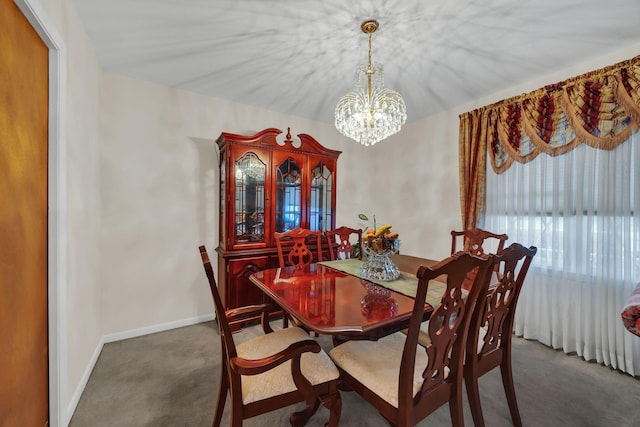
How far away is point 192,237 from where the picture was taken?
109 inches

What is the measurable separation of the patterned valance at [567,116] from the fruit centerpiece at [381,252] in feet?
5.75

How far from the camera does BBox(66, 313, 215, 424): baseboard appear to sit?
1586 mm

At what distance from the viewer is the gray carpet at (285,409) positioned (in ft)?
4.96

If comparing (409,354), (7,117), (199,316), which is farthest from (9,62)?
(199,316)

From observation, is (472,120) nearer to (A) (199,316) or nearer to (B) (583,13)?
(B) (583,13)

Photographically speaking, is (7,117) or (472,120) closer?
(7,117)

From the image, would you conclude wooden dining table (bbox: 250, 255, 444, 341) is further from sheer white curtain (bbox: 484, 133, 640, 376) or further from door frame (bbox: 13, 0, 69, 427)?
sheer white curtain (bbox: 484, 133, 640, 376)

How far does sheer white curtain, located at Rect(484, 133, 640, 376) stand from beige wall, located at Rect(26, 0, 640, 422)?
70 cm

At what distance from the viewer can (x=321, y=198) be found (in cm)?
318

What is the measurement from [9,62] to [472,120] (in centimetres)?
346

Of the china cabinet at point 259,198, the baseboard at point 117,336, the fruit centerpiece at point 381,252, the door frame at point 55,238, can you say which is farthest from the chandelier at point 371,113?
the baseboard at point 117,336

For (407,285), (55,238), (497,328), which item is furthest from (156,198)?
(497,328)

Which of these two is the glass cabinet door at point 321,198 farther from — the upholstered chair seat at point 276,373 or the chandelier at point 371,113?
the upholstered chair seat at point 276,373

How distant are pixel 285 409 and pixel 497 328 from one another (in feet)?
4.33
